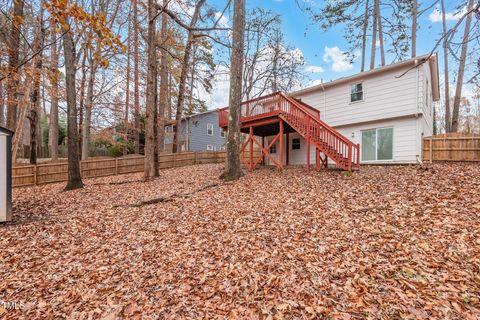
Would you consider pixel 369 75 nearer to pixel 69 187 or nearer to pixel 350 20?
pixel 350 20

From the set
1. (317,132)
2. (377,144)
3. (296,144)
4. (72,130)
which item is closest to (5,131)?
(72,130)

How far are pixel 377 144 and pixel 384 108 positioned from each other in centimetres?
165

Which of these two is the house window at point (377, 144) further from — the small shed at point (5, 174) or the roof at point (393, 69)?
the small shed at point (5, 174)

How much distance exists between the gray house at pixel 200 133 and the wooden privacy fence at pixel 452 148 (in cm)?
1869

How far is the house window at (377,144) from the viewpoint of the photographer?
10.3m

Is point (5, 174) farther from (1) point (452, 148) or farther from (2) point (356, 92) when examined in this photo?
(1) point (452, 148)

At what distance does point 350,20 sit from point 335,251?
41.8ft

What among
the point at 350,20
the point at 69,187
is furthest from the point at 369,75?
the point at 69,187

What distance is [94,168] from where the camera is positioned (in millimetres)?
12352

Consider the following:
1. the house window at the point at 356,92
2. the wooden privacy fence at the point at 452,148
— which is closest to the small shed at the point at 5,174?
the house window at the point at 356,92

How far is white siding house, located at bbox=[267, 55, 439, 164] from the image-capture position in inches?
383

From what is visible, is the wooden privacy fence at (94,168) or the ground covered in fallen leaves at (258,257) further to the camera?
the wooden privacy fence at (94,168)

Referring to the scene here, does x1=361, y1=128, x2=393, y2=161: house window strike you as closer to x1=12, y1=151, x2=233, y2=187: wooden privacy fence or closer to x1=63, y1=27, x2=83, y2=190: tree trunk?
x1=12, y1=151, x2=233, y2=187: wooden privacy fence

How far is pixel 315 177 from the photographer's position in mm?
8305
